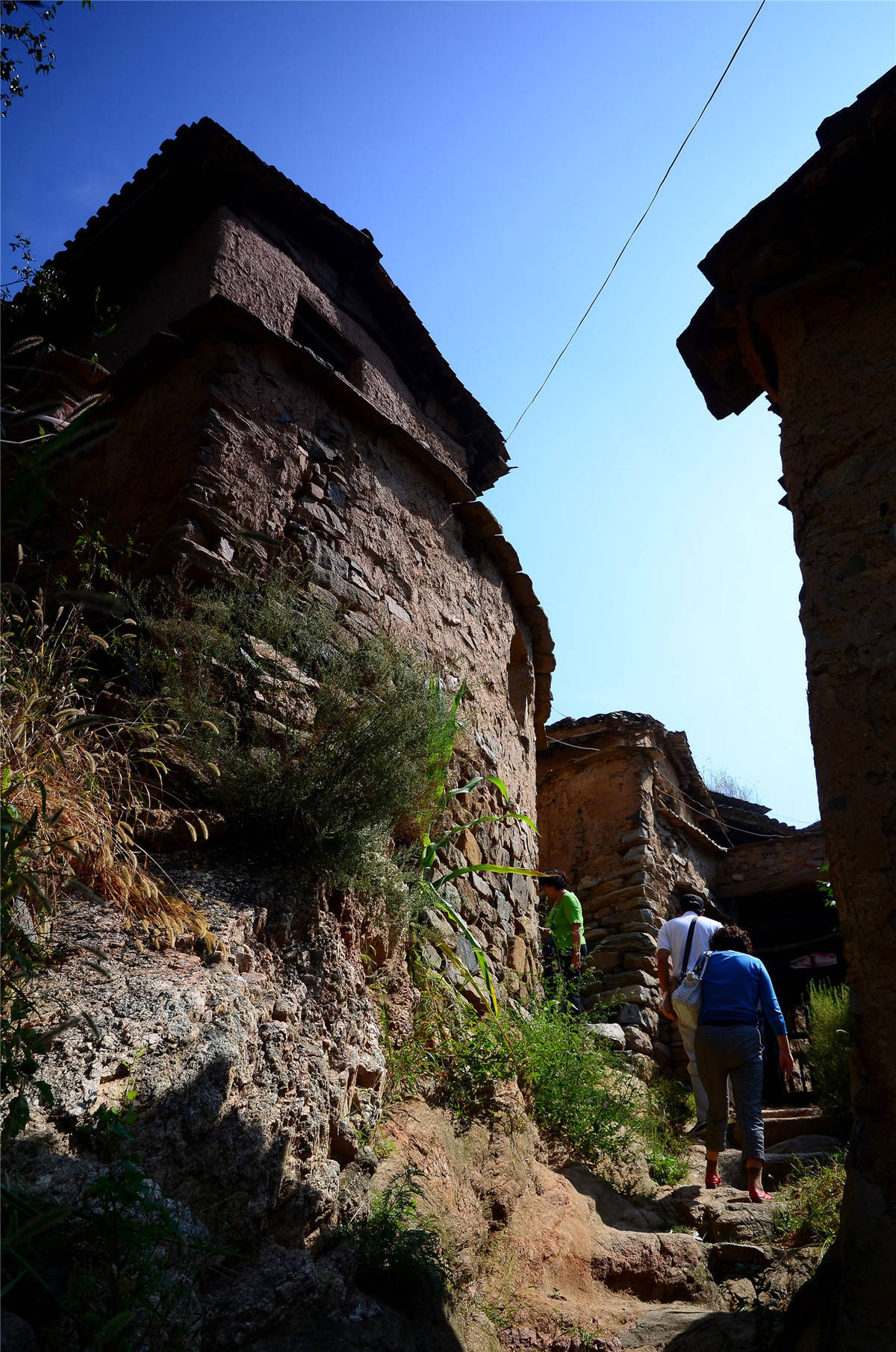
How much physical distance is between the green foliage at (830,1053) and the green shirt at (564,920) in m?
1.84

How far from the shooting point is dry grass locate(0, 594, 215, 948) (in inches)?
107

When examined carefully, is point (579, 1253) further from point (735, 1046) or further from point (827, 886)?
point (827, 886)

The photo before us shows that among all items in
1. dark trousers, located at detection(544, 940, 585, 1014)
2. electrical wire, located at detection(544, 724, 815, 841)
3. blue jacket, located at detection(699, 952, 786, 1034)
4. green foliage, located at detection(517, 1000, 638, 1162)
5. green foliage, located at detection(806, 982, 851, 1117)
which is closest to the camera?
green foliage, located at detection(517, 1000, 638, 1162)

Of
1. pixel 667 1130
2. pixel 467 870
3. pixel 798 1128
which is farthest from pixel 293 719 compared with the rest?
pixel 798 1128

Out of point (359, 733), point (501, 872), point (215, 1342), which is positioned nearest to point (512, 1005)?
point (501, 872)

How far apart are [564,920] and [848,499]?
4.18m

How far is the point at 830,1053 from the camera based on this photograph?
656cm

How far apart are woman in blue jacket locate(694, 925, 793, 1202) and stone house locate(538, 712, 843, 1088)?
2393 millimetres

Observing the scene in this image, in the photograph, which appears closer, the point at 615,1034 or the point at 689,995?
the point at 689,995

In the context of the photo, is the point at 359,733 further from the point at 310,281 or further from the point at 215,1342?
the point at 310,281

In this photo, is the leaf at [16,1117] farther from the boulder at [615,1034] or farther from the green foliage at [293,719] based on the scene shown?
the boulder at [615,1034]

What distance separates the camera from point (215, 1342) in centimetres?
218

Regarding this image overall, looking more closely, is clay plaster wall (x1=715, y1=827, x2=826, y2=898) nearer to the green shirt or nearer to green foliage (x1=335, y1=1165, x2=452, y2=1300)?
the green shirt

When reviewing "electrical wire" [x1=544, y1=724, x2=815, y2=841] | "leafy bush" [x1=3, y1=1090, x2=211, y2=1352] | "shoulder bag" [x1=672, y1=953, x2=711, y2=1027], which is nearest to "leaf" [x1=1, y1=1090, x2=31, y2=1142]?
"leafy bush" [x1=3, y1=1090, x2=211, y2=1352]
